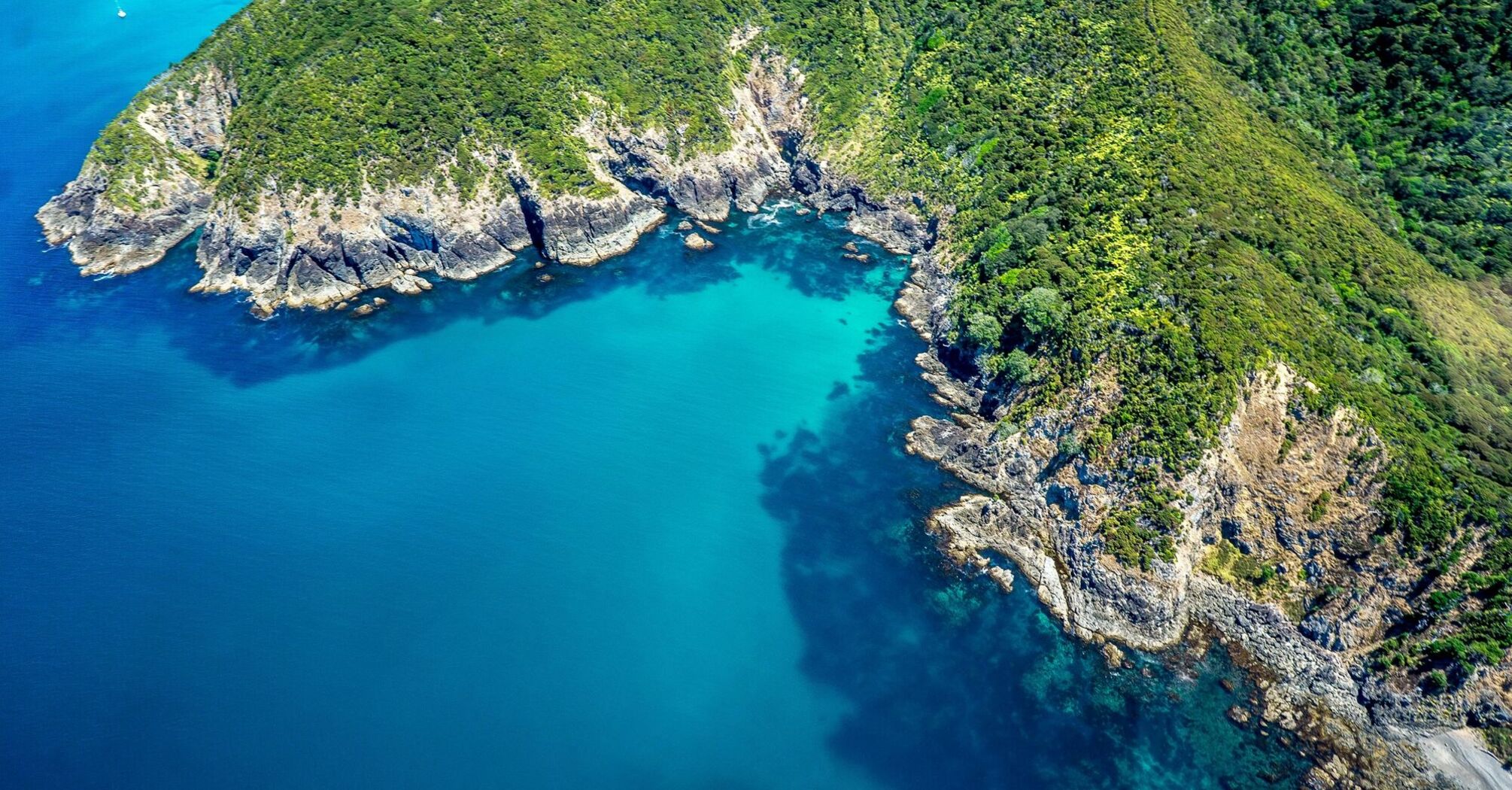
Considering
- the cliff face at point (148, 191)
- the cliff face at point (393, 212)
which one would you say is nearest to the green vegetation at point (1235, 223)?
the cliff face at point (393, 212)

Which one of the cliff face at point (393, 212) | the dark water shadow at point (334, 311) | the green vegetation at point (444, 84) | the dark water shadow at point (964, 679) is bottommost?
the dark water shadow at point (964, 679)

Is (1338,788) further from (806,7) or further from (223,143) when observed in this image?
(223,143)

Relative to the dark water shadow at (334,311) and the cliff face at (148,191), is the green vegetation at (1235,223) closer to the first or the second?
the dark water shadow at (334,311)

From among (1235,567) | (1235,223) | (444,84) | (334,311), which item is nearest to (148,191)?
(334,311)

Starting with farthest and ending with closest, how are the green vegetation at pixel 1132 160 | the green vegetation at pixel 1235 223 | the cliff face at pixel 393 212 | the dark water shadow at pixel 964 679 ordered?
the cliff face at pixel 393 212
the green vegetation at pixel 1132 160
the green vegetation at pixel 1235 223
the dark water shadow at pixel 964 679

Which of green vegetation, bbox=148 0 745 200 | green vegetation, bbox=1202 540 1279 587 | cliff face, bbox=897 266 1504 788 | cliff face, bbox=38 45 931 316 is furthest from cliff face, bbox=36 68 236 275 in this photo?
green vegetation, bbox=1202 540 1279 587

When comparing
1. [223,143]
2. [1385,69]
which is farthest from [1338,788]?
[223,143]
